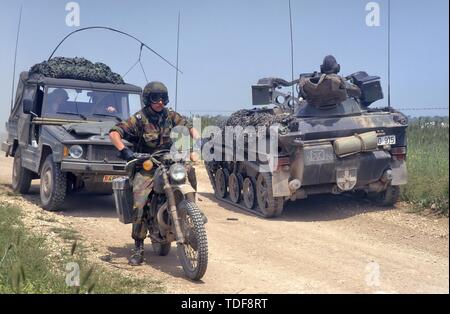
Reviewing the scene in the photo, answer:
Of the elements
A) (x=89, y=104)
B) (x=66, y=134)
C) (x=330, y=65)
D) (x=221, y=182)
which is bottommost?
(x=221, y=182)

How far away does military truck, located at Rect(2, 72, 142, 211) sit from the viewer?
9023mm

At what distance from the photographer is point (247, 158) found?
1040 cm

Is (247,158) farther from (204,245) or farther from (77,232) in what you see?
(204,245)

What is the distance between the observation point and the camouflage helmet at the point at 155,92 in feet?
20.7

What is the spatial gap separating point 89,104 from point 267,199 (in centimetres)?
329

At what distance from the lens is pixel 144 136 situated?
650 cm

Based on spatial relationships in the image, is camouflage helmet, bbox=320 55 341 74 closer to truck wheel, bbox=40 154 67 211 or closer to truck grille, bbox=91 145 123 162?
truck grille, bbox=91 145 123 162

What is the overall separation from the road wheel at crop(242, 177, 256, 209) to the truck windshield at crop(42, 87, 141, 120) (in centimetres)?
224

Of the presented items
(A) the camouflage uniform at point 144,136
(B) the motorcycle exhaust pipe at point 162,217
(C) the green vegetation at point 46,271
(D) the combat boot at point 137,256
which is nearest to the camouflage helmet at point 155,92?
(A) the camouflage uniform at point 144,136

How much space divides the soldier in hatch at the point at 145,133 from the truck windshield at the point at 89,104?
3736mm

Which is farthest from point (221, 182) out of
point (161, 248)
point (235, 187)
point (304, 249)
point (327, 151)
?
point (161, 248)

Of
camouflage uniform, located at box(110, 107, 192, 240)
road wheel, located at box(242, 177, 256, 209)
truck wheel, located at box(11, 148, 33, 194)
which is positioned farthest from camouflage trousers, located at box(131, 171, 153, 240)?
truck wheel, located at box(11, 148, 33, 194)

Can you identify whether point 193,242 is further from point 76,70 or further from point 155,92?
point 76,70

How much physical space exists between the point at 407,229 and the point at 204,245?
3.87m
